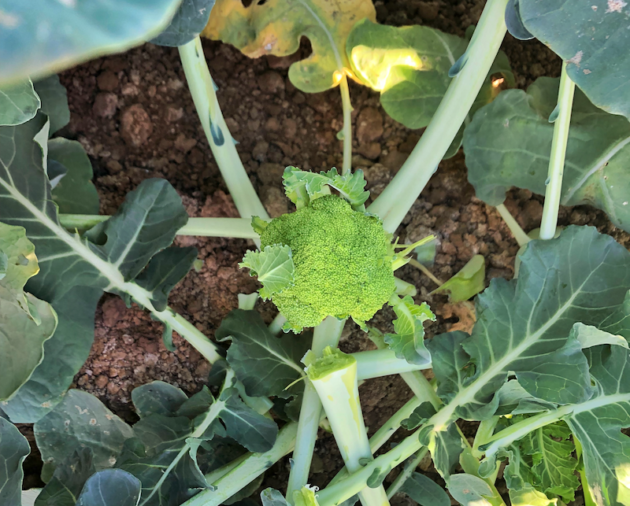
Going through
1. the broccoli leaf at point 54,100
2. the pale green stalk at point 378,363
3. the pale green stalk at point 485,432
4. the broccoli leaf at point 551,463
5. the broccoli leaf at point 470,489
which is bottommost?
the broccoli leaf at point 551,463

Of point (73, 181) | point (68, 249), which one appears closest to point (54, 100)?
point (73, 181)

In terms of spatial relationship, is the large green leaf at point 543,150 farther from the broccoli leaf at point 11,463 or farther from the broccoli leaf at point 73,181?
the broccoli leaf at point 11,463

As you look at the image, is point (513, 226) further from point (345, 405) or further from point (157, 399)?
point (157, 399)

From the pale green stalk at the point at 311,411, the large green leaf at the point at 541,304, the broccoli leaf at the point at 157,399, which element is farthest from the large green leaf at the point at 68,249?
the large green leaf at the point at 541,304

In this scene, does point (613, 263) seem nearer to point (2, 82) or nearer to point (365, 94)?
point (365, 94)

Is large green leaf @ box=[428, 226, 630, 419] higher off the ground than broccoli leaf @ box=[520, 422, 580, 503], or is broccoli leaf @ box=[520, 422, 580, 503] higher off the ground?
large green leaf @ box=[428, 226, 630, 419]

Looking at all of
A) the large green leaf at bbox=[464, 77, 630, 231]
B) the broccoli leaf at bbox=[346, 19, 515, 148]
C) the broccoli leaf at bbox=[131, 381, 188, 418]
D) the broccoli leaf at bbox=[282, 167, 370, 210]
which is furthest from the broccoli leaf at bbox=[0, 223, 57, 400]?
the large green leaf at bbox=[464, 77, 630, 231]

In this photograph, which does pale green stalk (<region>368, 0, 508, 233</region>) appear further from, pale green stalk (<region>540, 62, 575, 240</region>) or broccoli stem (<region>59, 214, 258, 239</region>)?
broccoli stem (<region>59, 214, 258, 239</region>)
